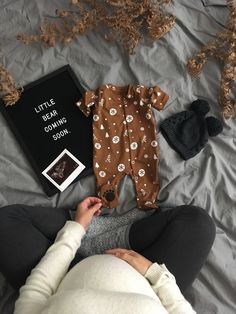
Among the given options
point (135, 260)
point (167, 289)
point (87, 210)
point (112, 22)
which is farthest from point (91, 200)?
point (112, 22)

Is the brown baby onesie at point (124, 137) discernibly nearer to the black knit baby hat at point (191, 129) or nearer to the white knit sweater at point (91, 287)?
the black knit baby hat at point (191, 129)

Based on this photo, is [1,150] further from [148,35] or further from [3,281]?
[148,35]

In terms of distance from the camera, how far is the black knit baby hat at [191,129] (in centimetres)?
130

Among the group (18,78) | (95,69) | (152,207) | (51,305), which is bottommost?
(152,207)

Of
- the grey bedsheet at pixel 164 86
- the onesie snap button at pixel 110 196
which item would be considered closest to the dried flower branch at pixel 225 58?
the grey bedsheet at pixel 164 86

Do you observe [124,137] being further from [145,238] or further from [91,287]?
[91,287]

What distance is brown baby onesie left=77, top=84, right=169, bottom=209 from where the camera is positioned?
1.29 meters

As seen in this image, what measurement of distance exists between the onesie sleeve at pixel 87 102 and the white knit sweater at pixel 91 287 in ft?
1.37

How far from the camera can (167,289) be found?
3.15 feet

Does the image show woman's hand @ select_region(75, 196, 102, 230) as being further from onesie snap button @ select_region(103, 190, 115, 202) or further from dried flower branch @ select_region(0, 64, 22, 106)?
dried flower branch @ select_region(0, 64, 22, 106)

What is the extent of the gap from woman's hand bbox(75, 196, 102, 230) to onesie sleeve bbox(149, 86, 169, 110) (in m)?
0.39

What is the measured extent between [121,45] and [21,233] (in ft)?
2.49

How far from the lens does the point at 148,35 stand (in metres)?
1.40

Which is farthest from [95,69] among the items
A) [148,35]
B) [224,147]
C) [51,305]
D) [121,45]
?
[51,305]
